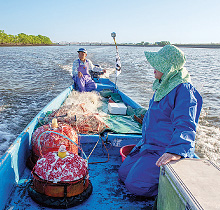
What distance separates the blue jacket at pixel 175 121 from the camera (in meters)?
1.84

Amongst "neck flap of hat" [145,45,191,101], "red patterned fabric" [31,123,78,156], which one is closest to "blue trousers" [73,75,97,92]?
"red patterned fabric" [31,123,78,156]

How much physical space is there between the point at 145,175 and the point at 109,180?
66 cm

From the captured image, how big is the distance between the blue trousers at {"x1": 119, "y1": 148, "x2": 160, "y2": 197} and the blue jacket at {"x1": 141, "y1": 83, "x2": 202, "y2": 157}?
0.10 m

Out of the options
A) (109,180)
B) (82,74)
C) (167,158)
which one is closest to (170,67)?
(167,158)

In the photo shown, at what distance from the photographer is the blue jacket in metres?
1.84

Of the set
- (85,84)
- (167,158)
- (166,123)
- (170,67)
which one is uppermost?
(170,67)

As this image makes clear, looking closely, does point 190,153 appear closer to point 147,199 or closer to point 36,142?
point 147,199

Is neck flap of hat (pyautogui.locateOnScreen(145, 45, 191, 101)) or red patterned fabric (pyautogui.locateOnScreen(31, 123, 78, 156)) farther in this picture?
red patterned fabric (pyautogui.locateOnScreen(31, 123, 78, 156))

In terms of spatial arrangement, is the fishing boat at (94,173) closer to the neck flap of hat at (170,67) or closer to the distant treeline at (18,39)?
the neck flap of hat at (170,67)

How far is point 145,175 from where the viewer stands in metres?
2.36

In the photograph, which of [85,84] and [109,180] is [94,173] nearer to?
[109,180]

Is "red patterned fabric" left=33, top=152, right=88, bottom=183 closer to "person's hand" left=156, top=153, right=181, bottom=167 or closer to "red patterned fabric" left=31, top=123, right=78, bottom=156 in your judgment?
"red patterned fabric" left=31, top=123, right=78, bottom=156

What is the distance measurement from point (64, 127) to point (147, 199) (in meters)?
1.38

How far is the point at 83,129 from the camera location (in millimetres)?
3572
